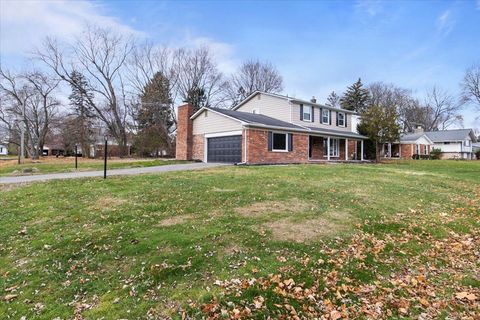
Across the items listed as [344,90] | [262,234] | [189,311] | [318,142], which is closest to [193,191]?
[262,234]

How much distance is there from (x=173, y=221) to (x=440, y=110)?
67.8m

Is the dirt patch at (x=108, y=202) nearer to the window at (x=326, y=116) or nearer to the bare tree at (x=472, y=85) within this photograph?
the window at (x=326, y=116)

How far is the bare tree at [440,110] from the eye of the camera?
57688mm

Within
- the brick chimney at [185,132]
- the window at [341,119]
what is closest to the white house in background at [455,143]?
the window at [341,119]

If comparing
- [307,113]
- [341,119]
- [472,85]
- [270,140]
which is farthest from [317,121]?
[472,85]

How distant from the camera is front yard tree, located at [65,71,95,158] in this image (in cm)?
4047

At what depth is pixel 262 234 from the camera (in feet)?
18.8

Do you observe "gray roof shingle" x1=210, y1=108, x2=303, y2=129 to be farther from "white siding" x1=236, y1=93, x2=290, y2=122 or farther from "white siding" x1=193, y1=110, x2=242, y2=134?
"white siding" x1=236, y1=93, x2=290, y2=122

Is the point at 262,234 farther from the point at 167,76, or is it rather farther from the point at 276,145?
the point at 167,76

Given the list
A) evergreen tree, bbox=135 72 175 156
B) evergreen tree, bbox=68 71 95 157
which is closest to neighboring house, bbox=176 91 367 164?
evergreen tree, bbox=135 72 175 156

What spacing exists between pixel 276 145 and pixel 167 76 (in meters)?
26.2

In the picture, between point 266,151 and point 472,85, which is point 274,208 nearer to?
point 266,151

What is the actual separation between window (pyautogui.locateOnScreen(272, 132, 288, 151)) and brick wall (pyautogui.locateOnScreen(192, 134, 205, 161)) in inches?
233

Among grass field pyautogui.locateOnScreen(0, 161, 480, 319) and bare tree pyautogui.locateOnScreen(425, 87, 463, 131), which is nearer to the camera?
grass field pyautogui.locateOnScreen(0, 161, 480, 319)
